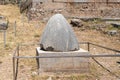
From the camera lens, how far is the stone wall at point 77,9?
52.0 feet

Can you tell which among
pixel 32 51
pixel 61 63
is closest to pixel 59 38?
pixel 61 63

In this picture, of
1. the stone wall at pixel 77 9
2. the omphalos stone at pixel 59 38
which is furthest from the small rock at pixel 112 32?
the omphalos stone at pixel 59 38

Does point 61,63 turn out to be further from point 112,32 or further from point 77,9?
point 77,9

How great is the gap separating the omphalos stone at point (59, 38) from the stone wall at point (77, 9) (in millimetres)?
8524

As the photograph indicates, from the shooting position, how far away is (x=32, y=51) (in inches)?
371

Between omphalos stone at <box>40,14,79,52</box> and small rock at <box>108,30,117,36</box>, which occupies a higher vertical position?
omphalos stone at <box>40,14,79,52</box>


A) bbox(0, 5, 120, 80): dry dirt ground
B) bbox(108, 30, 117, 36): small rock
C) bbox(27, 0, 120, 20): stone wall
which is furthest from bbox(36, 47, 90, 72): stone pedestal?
bbox(27, 0, 120, 20): stone wall

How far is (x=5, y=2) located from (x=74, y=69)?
15706 mm

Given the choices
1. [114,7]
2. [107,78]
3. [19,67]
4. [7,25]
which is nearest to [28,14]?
[7,25]

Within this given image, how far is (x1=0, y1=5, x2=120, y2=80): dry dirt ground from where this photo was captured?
6.71 meters

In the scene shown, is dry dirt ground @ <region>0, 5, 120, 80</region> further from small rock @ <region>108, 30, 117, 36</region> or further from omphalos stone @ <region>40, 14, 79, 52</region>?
omphalos stone @ <region>40, 14, 79, 52</region>

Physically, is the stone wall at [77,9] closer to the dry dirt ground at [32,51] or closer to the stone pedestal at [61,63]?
the dry dirt ground at [32,51]

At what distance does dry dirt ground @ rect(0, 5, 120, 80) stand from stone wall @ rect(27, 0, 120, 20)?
41.2 inches

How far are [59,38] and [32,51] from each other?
262cm
